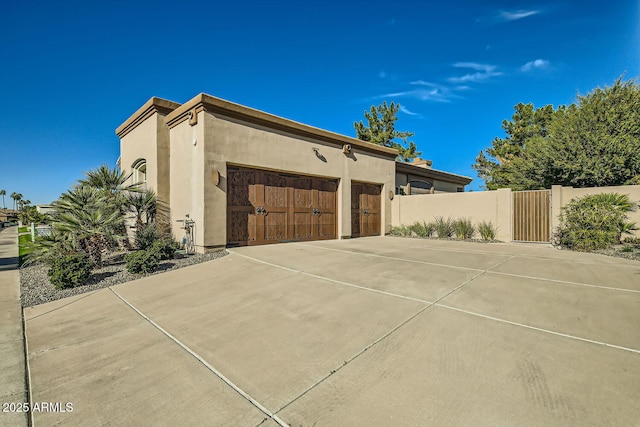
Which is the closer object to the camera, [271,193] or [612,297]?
[612,297]

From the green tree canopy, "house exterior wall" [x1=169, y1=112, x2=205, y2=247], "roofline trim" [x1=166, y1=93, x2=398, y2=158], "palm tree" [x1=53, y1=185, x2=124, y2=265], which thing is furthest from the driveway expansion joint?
the green tree canopy

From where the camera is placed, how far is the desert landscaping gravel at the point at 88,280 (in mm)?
5027

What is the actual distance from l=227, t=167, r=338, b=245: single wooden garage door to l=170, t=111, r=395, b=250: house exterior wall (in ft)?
1.02

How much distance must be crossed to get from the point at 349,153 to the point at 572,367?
1031 cm

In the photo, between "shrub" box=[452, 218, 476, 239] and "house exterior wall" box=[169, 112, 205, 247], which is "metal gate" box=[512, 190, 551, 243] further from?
"house exterior wall" box=[169, 112, 205, 247]

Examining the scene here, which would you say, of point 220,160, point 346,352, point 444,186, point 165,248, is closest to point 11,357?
point 346,352

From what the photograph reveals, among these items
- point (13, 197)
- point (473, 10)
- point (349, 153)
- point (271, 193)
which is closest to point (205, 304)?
point (271, 193)

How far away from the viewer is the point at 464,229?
12078 mm

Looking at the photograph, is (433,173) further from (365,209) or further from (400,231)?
(365,209)

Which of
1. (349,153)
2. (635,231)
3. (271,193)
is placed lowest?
(635,231)

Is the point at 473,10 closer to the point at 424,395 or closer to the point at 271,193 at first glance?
the point at 271,193

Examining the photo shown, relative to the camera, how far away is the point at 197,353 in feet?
9.52

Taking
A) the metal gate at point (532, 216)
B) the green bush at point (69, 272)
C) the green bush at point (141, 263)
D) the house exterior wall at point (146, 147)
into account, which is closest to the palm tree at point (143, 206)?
the house exterior wall at point (146, 147)

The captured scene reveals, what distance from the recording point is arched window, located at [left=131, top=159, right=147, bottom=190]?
36.3 feet
